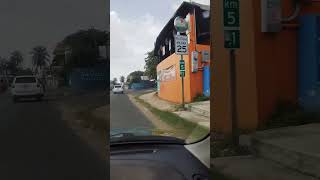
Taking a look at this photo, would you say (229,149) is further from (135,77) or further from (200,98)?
(135,77)

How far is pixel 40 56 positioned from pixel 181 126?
1.86ft

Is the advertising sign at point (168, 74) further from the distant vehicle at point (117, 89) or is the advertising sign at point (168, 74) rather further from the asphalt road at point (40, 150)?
the asphalt road at point (40, 150)

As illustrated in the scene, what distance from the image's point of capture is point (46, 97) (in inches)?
56.9

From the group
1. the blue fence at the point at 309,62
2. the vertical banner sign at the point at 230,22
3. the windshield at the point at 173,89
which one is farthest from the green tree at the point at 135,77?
the blue fence at the point at 309,62

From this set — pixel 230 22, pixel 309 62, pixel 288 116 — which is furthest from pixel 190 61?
pixel 309 62

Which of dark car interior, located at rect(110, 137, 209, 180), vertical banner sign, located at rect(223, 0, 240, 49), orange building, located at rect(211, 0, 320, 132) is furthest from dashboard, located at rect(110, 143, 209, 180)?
orange building, located at rect(211, 0, 320, 132)

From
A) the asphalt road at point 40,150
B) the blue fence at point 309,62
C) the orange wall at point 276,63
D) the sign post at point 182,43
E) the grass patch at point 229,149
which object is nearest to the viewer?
the asphalt road at point 40,150

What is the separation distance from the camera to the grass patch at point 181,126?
5.67ft

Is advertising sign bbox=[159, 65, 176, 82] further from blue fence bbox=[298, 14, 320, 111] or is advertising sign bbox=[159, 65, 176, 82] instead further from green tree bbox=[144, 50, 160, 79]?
blue fence bbox=[298, 14, 320, 111]

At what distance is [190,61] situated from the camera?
1755 mm

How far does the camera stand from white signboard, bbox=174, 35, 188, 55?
172 cm

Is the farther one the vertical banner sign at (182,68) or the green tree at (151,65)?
the vertical banner sign at (182,68)

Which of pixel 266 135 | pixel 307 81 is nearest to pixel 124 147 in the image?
pixel 266 135

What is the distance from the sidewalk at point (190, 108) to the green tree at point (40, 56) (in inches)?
15.7
